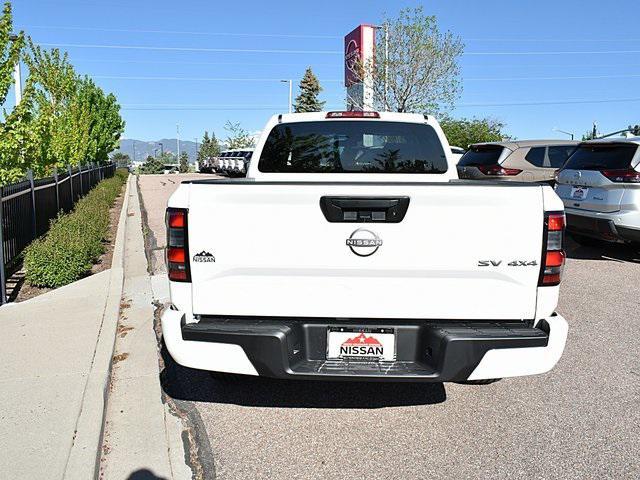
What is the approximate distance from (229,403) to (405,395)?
124 centimetres

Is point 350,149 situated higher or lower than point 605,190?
higher

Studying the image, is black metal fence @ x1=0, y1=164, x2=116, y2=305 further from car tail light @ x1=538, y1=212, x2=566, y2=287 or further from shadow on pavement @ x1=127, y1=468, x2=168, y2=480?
car tail light @ x1=538, y1=212, x2=566, y2=287

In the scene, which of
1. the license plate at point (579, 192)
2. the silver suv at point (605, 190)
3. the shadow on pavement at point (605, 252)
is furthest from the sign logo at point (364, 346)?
the shadow on pavement at point (605, 252)

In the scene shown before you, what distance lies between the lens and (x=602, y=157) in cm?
883

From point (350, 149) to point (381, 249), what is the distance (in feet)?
6.70

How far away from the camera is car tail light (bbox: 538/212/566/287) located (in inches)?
121

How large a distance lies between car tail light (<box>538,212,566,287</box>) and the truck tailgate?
0.05 m

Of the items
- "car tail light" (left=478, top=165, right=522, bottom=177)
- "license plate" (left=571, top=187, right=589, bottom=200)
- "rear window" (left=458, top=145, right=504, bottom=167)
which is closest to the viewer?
"license plate" (left=571, top=187, right=589, bottom=200)

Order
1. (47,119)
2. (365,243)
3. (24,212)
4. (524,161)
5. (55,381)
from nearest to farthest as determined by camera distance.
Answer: (365,243) → (55,381) → (47,119) → (24,212) → (524,161)

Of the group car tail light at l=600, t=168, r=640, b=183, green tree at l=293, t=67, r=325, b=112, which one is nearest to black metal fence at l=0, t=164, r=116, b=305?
car tail light at l=600, t=168, r=640, b=183

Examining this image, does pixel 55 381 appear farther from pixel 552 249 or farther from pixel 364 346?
pixel 552 249

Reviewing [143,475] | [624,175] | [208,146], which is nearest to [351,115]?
[143,475]

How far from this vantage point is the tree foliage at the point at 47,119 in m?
6.55

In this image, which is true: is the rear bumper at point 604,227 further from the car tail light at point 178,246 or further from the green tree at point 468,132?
the green tree at point 468,132
